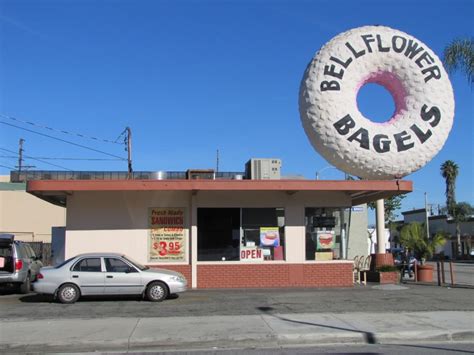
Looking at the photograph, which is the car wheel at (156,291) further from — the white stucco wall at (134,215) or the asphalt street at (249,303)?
the white stucco wall at (134,215)

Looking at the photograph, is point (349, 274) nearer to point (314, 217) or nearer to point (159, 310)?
point (314, 217)

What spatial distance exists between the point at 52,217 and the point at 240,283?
33.2 m

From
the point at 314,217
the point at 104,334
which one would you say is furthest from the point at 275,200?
the point at 104,334

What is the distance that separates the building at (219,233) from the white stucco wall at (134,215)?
0.03 meters

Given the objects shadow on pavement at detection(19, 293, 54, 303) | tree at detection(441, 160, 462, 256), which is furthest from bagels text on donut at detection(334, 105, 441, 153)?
tree at detection(441, 160, 462, 256)

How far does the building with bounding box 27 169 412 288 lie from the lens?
58.5ft

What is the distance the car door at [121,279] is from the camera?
14453 millimetres

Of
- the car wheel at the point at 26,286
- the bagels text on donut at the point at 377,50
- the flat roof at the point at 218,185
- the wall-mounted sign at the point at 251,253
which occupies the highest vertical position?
the bagels text on donut at the point at 377,50

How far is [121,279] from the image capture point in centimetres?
1451

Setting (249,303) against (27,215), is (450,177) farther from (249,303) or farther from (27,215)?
(249,303)

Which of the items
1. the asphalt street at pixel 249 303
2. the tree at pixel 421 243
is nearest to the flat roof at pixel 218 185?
the asphalt street at pixel 249 303

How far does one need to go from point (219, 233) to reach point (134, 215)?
9.06 ft

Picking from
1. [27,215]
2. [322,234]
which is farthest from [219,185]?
[27,215]

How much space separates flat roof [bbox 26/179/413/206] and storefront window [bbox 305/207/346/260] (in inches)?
62.2
